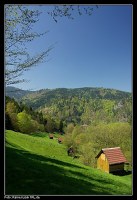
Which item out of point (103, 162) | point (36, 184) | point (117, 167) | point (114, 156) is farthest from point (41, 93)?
point (114, 156)

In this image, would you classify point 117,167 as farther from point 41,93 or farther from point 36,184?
point 36,184

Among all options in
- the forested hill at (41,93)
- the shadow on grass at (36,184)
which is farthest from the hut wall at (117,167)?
the shadow on grass at (36,184)

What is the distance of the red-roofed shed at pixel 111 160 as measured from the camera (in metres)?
36.0

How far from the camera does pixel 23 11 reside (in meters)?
11.1

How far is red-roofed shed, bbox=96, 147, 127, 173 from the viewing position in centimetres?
3603

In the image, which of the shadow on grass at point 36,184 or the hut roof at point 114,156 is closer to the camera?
the shadow on grass at point 36,184

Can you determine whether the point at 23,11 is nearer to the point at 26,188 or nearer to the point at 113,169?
the point at 26,188

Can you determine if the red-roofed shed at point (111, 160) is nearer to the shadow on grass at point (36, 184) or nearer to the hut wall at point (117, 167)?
the hut wall at point (117, 167)

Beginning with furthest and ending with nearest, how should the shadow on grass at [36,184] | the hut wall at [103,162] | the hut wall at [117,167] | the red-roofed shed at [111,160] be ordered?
the hut wall at [117,167] < the red-roofed shed at [111,160] < the hut wall at [103,162] < the shadow on grass at [36,184]

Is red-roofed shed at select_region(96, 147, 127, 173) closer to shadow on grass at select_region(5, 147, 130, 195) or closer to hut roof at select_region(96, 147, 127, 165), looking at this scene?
hut roof at select_region(96, 147, 127, 165)

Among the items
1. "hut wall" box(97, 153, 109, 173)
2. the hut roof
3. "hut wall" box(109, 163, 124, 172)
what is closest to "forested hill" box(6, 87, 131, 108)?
the hut roof

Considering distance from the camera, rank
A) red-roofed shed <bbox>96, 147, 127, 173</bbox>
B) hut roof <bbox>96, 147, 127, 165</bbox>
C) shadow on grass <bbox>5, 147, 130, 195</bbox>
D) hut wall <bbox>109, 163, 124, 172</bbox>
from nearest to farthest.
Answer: shadow on grass <bbox>5, 147, 130, 195</bbox>, red-roofed shed <bbox>96, 147, 127, 173</bbox>, hut wall <bbox>109, 163, 124, 172</bbox>, hut roof <bbox>96, 147, 127, 165</bbox>

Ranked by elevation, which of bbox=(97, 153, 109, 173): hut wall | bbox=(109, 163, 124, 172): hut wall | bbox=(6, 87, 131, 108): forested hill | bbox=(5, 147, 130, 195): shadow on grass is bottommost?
bbox=(109, 163, 124, 172): hut wall

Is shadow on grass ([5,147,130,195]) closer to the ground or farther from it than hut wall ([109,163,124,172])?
farther from it
